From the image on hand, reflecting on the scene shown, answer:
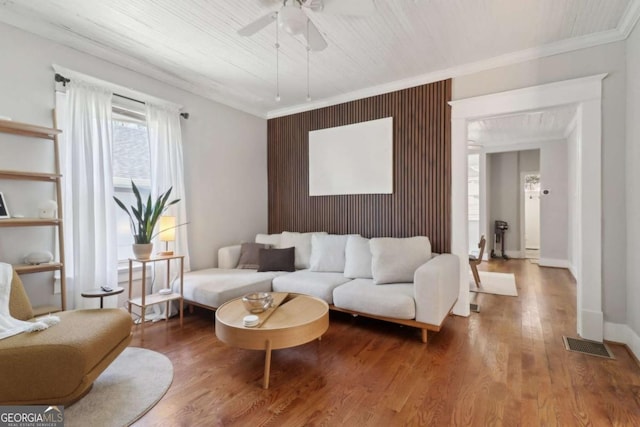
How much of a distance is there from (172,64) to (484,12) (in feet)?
10.1

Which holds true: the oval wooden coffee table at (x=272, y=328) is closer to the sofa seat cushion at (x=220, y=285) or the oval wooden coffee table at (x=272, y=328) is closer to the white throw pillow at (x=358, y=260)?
the sofa seat cushion at (x=220, y=285)

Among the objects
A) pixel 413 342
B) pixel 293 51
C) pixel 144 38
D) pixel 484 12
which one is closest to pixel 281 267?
pixel 413 342

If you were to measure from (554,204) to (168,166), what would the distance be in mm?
7342

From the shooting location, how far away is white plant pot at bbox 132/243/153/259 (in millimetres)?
2951

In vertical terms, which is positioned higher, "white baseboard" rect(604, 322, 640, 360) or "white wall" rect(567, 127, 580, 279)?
"white wall" rect(567, 127, 580, 279)

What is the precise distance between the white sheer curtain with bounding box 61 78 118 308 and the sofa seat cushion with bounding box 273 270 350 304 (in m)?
1.68

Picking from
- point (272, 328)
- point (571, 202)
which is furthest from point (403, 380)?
point (571, 202)

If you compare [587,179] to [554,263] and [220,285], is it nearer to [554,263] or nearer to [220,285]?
[220,285]

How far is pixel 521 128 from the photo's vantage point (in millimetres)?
5645

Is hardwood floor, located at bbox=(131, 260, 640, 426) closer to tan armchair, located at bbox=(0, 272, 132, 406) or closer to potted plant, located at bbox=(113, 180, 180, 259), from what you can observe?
tan armchair, located at bbox=(0, 272, 132, 406)

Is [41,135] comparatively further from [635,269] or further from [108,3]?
[635,269]

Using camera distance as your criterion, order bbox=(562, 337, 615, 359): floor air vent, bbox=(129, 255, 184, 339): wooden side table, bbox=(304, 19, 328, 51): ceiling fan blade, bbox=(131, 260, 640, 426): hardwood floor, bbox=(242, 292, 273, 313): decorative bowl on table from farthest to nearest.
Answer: bbox=(129, 255, 184, 339): wooden side table → bbox=(562, 337, 615, 359): floor air vent → bbox=(242, 292, 273, 313): decorative bowl on table → bbox=(304, 19, 328, 51): ceiling fan blade → bbox=(131, 260, 640, 426): hardwood floor

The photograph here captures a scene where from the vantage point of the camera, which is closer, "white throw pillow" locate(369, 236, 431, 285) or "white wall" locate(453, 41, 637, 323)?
"white wall" locate(453, 41, 637, 323)

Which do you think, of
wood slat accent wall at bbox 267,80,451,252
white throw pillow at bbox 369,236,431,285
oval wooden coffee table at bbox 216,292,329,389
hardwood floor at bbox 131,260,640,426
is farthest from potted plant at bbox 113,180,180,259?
white throw pillow at bbox 369,236,431,285
